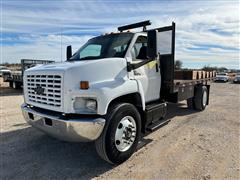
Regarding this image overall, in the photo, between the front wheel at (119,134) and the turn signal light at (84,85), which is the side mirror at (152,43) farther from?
the turn signal light at (84,85)

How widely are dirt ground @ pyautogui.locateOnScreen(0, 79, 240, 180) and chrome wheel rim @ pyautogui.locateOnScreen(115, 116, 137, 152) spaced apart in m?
0.31

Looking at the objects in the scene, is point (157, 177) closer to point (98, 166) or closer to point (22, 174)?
point (98, 166)

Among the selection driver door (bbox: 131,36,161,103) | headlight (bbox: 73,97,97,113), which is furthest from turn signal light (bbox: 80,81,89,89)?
driver door (bbox: 131,36,161,103)

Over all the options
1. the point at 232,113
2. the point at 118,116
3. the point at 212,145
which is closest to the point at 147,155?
the point at 118,116

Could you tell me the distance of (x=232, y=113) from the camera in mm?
8008

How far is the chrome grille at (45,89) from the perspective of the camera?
3.52 meters

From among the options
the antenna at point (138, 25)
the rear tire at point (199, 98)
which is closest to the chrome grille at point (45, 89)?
the antenna at point (138, 25)

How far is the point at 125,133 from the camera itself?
3.94m

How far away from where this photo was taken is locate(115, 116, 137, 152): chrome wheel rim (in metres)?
3.86

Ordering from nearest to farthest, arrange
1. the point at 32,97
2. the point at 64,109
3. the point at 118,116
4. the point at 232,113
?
the point at 64,109
the point at 118,116
the point at 32,97
the point at 232,113

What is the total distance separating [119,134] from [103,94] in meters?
0.84

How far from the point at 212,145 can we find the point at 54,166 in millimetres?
3227

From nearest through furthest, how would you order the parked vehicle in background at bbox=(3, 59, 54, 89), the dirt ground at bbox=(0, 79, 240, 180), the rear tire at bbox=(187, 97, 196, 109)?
the dirt ground at bbox=(0, 79, 240, 180) → the rear tire at bbox=(187, 97, 196, 109) → the parked vehicle in background at bbox=(3, 59, 54, 89)

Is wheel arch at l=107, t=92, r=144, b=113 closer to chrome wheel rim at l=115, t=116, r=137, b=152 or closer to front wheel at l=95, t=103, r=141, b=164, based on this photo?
front wheel at l=95, t=103, r=141, b=164
